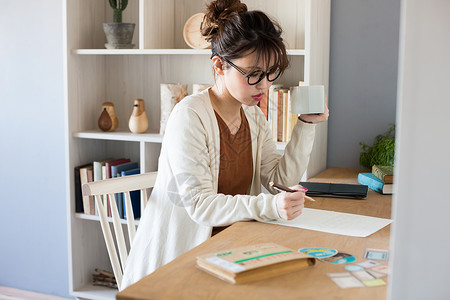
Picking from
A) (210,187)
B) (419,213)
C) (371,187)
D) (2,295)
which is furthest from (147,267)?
(2,295)

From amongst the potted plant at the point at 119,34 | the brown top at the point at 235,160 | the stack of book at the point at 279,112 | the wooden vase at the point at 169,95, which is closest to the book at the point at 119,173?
the wooden vase at the point at 169,95

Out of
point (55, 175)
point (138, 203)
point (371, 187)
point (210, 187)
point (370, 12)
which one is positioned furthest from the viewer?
point (55, 175)

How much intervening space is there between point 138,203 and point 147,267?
1.14 meters

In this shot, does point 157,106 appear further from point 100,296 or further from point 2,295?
point 2,295

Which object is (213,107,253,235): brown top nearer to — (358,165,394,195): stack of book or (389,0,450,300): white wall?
(358,165,394,195): stack of book

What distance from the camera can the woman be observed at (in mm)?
1464

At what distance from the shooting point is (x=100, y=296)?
2748 millimetres

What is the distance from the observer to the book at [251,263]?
3.17 feet

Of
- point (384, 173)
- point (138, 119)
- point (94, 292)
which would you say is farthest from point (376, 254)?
point (94, 292)

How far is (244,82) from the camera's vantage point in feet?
5.26

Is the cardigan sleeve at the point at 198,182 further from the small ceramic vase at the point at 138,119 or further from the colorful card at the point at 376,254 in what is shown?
the small ceramic vase at the point at 138,119

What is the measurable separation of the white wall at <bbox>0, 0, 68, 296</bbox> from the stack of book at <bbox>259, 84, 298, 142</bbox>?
1.25m

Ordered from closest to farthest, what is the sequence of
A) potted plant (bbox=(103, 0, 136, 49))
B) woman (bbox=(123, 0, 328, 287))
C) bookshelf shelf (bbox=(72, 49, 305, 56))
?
woman (bbox=(123, 0, 328, 287))
bookshelf shelf (bbox=(72, 49, 305, 56))
potted plant (bbox=(103, 0, 136, 49))

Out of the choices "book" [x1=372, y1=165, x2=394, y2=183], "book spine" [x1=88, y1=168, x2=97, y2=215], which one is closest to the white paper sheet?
"book" [x1=372, y1=165, x2=394, y2=183]
